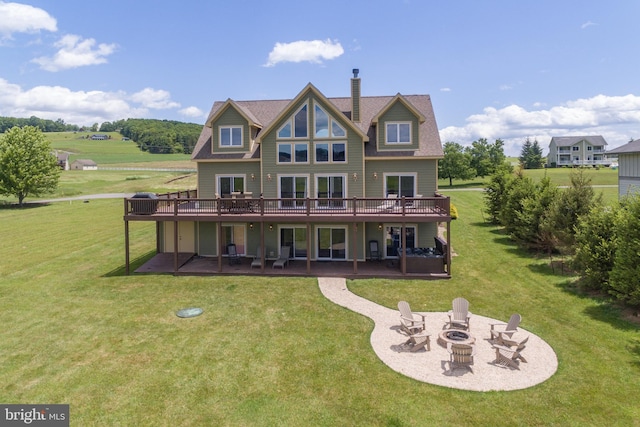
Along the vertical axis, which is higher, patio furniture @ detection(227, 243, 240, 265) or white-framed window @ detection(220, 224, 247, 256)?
white-framed window @ detection(220, 224, 247, 256)

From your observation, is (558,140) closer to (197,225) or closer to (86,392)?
(197,225)

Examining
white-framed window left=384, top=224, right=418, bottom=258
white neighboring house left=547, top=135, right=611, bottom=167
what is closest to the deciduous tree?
white-framed window left=384, top=224, right=418, bottom=258

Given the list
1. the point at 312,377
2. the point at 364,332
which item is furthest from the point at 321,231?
the point at 312,377

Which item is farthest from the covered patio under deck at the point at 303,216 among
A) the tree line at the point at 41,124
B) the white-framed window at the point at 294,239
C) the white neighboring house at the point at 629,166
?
the tree line at the point at 41,124

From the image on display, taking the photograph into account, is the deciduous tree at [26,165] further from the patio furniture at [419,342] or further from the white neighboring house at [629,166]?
the white neighboring house at [629,166]

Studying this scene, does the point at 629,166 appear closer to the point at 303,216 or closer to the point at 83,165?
the point at 303,216

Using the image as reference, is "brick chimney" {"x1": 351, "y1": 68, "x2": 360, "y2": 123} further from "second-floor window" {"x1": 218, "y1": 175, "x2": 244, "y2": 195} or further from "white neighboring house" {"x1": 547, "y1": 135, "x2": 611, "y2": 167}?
"white neighboring house" {"x1": 547, "y1": 135, "x2": 611, "y2": 167}

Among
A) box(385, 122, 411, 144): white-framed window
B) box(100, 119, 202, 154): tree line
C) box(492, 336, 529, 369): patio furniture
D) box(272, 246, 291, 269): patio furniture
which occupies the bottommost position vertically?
box(492, 336, 529, 369): patio furniture
